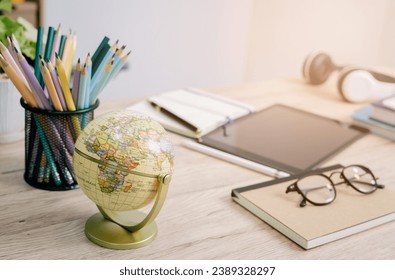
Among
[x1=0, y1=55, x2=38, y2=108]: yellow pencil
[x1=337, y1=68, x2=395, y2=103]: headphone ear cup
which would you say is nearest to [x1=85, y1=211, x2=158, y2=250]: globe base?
[x1=0, y1=55, x2=38, y2=108]: yellow pencil

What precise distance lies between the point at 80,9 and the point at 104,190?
1.78 meters

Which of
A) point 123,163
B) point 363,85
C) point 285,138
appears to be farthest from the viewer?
point 363,85

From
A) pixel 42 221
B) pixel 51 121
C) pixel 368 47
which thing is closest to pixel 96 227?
pixel 42 221

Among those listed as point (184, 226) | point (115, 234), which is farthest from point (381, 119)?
point (115, 234)

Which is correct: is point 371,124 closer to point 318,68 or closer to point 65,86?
point 318,68

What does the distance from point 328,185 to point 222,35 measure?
6.16 feet

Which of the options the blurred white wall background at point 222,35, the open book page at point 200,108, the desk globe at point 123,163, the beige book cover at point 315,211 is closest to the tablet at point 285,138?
the open book page at point 200,108

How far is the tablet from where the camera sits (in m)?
1.12

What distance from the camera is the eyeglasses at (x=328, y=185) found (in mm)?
941

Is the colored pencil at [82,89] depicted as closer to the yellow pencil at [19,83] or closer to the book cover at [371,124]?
the yellow pencil at [19,83]

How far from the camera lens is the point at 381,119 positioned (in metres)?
1.34

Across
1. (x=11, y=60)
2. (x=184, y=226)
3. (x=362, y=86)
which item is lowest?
(x=184, y=226)

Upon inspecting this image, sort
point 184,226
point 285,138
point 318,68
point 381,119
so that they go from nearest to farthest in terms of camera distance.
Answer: point 184,226 < point 285,138 < point 381,119 < point 318,68
